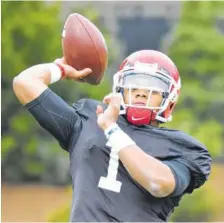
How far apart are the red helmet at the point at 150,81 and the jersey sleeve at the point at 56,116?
0.22 meters

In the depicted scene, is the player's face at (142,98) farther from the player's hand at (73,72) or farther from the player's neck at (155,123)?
the player's hand at (73,72)

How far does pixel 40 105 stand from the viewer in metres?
3.55

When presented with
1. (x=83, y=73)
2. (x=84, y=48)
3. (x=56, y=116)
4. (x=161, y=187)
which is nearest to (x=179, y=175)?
(x=161, y=187)

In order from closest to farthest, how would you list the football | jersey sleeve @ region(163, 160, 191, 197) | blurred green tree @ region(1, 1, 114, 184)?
jersey sleeve @ region(163, 160, 191, 197), the football, blurred green tree @ region(1, 1, 114, 184)

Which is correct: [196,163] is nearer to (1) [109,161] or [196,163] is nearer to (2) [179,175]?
(2) [179,175]

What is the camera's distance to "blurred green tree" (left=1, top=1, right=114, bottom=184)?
18609 millimetres

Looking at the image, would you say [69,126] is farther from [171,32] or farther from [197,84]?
[171,32]

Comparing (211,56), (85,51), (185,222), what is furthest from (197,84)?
(85,51)

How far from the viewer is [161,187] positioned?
3.28m

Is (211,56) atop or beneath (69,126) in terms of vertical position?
beneath

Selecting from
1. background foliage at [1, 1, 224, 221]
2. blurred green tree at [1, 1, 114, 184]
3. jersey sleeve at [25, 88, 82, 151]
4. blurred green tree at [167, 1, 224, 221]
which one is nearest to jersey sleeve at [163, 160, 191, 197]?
jersey sleeve at [25, 88, 82, 151]

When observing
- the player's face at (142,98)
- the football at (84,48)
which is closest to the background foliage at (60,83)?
the football at (84,48)

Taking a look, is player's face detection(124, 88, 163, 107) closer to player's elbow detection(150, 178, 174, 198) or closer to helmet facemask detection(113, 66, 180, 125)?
helmet facemask detection(113, 66, 180, 125)

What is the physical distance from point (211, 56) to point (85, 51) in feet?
57.8
